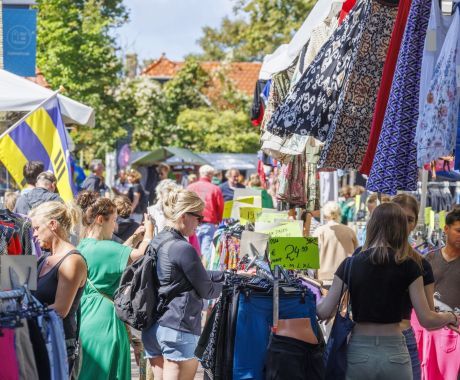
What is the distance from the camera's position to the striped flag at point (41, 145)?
920cm

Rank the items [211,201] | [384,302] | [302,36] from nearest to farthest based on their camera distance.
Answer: [384,302]
[302,36]
[211,201]

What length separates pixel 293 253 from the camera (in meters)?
6.40

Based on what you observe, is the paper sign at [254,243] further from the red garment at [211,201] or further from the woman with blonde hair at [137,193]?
the woman with blonde hair at [137,193]

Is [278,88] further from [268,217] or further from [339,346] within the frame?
[339,346]

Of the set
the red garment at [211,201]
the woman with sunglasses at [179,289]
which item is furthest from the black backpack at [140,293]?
the red garment at [211,201]

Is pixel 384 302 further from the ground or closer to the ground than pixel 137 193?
closer to the ground

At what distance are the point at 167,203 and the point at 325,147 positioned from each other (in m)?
1.16

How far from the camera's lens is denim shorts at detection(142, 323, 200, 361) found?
6.90 m

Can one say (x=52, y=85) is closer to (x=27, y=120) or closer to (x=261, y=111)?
(x=261, y=111)

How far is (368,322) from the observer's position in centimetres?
573

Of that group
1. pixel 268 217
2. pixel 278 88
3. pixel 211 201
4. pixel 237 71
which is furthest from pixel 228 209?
pixel 237 71

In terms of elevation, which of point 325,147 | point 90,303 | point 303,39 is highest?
point 303,39

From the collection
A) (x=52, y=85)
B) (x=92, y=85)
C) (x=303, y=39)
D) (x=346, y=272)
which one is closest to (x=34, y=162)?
(x=303, y=39)

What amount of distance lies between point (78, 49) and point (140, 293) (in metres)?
25.7
